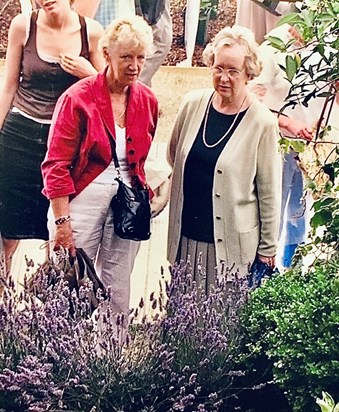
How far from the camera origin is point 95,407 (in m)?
1.83

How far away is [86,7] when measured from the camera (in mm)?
2568

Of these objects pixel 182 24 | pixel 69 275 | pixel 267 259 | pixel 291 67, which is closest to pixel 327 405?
pixel 291 67

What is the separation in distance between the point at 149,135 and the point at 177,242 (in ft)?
1.29

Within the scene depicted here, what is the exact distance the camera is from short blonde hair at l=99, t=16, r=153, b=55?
7.94 ft

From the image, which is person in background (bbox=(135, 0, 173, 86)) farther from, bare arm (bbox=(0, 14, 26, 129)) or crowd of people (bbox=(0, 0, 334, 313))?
bare arm (bbox=(0, 14, 26, 129))

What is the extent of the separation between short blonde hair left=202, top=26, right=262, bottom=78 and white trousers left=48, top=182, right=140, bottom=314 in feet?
1.82

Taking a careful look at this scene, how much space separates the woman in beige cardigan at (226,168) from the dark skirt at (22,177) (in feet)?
1.47

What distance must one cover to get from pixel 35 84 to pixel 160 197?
567mm

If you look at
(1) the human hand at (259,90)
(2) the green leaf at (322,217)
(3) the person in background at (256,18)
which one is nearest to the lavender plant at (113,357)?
(2) the green leaf at (322,217)

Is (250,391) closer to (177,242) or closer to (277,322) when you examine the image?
(277,322)

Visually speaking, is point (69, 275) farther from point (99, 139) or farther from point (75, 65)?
point (75, 65)

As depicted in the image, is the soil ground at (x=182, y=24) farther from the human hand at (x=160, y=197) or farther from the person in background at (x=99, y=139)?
the human hand at (x=160, y=197)

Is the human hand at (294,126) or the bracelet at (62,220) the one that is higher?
the human hand at (294,126)

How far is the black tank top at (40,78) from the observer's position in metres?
2.58
